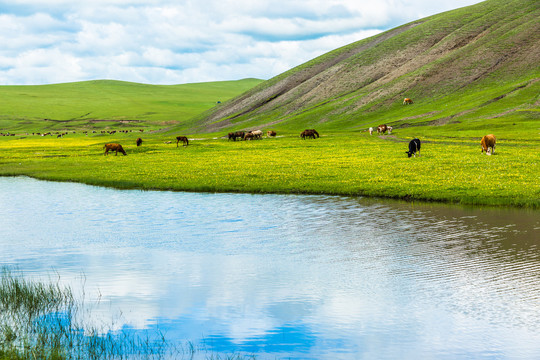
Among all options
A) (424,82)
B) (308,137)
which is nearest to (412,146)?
(308,137)

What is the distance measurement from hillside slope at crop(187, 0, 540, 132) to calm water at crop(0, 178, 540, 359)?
76032mm

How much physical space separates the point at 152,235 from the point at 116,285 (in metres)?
7.79

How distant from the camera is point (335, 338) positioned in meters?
12.1

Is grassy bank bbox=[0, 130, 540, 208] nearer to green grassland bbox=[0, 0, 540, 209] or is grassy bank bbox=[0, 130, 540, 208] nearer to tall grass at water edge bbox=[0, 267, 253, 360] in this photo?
green grassland bbox=[0, 0, 540, 209]

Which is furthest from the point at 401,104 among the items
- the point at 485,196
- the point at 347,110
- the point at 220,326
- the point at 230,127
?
the point at 220,326

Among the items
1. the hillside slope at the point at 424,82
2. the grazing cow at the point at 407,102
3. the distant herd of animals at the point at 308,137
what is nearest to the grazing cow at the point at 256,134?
the distant herd of animals at the point at 308,137

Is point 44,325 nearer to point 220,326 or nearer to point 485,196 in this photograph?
point 220,326

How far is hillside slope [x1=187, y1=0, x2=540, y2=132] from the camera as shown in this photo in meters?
113

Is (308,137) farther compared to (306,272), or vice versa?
(308,137)

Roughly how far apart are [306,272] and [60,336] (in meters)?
8.03

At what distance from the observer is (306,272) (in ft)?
57.5

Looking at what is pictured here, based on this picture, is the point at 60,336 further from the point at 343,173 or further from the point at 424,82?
the point at 424,82

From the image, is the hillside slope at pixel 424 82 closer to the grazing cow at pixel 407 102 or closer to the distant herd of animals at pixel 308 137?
the grazing cow at pixel 407 102

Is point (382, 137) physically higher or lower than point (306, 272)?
higher
